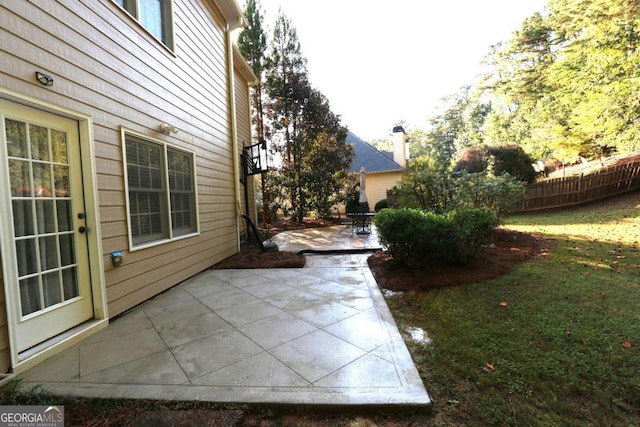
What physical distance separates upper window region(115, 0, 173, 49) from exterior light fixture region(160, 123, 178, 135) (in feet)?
4.26

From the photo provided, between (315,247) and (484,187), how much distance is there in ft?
12.9

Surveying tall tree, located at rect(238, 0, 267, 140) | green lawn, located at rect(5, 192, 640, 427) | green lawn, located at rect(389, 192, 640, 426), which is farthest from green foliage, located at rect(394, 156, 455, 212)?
tall tree, located at rect(238, 0, 267, 140)

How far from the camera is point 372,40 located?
372 inches

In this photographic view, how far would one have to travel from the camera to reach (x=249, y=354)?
2.17m

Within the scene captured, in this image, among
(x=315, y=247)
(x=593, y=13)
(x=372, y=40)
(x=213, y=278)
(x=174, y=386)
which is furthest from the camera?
(x=372, y=40)

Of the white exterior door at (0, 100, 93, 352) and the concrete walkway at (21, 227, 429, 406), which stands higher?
the white exterior door at (0, 100, 93, 352)

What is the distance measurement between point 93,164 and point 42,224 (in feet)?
2.44

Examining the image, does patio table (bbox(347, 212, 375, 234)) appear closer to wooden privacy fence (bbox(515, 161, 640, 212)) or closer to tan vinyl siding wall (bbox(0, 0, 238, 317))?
tan vinyl siding wall (bbox(0, 0, 238, 317))

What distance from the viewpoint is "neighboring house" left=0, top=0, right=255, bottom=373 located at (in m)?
2.12

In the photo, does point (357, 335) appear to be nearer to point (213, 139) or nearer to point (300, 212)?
point (213, 139)

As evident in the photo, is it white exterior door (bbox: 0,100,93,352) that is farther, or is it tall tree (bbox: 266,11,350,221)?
tall tree (bbox: 266,11,350,221)

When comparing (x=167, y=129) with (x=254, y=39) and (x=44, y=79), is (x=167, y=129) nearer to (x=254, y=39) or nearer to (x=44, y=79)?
(x=44, y=79)

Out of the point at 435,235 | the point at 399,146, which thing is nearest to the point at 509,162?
the point at 399,146

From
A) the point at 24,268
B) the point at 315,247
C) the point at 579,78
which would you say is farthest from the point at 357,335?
the point at 579,78
